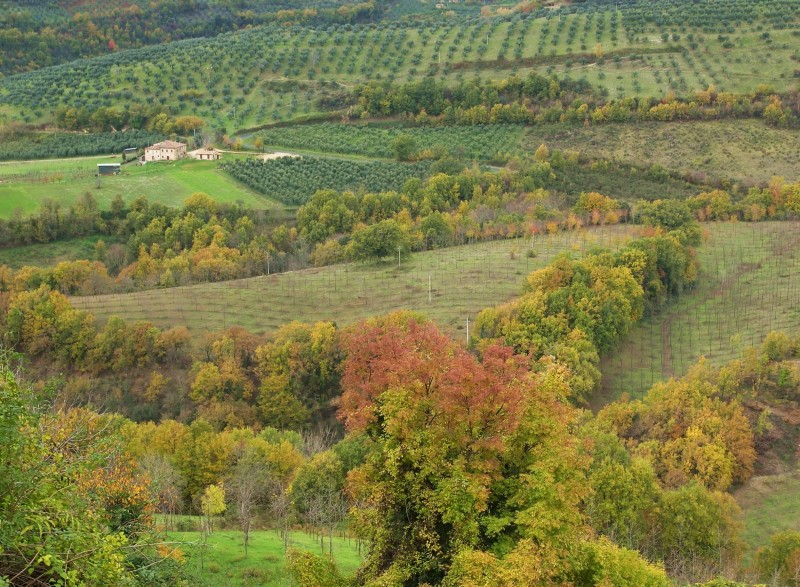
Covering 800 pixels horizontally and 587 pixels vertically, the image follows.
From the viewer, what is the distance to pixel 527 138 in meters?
127

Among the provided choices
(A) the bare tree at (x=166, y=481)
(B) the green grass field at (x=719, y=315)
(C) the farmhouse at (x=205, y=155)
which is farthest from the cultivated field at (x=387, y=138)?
(A) the bare tree at (x=166, y=481)

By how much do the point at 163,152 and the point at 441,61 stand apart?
181 ft

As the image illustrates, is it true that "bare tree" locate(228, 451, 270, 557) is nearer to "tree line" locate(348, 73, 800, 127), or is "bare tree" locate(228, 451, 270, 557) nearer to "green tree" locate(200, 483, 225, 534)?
"green tree" locate(200, 483, 225, 534)

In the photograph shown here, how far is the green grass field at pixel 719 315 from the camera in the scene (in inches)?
2598

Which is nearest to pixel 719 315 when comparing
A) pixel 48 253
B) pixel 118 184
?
pixel 48 253

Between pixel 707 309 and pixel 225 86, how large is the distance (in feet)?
335

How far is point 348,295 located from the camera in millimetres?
74938

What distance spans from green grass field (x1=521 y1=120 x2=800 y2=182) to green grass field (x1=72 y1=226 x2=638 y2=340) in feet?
132

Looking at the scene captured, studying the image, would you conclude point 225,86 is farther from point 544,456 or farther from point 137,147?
point 544,456

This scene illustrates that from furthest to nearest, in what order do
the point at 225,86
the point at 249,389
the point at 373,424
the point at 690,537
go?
A: the point at 225,86 → the point at 249,389 → the point at 690,537 → the point at 373,424

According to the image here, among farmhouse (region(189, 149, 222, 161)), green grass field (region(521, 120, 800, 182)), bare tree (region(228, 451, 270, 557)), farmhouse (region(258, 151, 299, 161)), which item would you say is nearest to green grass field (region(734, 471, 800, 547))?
bare tree (region(228, 451, 270, 557))

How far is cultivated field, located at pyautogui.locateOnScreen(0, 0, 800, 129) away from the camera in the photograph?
5369 inches

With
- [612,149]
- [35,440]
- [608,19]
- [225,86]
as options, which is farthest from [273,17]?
[35,440]

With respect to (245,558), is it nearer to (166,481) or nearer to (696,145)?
(166,481)
